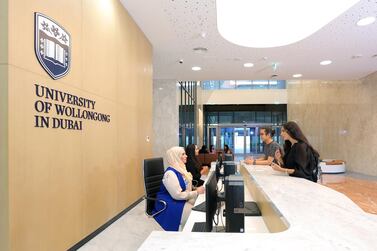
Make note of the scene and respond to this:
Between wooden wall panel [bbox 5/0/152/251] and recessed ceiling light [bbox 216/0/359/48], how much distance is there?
5.75 feet

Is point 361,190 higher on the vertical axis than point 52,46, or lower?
lower

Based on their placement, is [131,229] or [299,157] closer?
[299,157]

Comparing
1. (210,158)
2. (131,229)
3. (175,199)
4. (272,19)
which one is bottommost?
(131,229)

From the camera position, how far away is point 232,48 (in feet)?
20.7

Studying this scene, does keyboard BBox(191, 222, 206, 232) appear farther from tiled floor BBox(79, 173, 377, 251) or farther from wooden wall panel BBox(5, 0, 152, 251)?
wooden wall panel BBox(5, 0, 152, 251)

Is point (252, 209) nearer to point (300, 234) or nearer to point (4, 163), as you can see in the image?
point (300, 234)

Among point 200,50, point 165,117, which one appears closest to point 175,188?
point 200,50

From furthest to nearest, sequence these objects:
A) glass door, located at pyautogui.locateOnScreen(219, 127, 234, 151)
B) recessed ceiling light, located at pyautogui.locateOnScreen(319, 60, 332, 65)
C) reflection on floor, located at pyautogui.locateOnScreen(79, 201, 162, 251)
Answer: glass door, located at pyautogui.locateOnScreen(219, 127, 234, 151) → recessed ceiling light, located at pyautogui.locateOnScreen(319, 60, 332, 65) → reflection on floor, located at pyautogui.locateOnScreen(79, 201, 162, 251)

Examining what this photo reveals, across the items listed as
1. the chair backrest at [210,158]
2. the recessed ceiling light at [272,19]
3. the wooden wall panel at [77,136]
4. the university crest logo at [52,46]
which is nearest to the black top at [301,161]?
the wooden wall panel at [77,136]

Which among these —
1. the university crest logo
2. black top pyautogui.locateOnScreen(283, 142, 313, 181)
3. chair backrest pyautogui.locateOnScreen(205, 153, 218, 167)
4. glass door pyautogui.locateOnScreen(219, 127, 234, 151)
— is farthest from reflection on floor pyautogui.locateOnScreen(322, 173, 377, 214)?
glass door pyautogui.locateOnScreen(219, 127, 234, 151)

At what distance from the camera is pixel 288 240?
1.17 metres

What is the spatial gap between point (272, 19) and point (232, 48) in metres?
0.98

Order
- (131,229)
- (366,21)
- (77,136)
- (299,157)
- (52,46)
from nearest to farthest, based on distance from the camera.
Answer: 1. (52,46)
2. (299,157)
3. (77,136)
4. (131,229)
5. (366,21)

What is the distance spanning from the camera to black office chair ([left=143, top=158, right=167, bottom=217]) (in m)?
3.57
